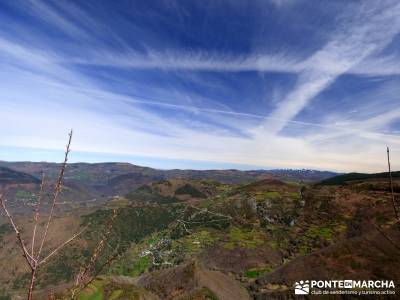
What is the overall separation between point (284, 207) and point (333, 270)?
254 ft

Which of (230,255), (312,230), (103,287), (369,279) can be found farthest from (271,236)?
(103,287)

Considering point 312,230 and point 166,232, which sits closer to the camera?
point 312,230

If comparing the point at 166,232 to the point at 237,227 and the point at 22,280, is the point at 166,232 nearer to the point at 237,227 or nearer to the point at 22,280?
the point at 237,227

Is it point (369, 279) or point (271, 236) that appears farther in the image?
point (271, 236)

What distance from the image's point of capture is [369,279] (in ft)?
160

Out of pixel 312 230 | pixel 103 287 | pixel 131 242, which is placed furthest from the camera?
pixel 131 242

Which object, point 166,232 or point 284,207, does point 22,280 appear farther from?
point 284,207

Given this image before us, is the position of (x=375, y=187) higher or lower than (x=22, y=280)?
higher

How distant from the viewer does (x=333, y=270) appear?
55812 millimetres

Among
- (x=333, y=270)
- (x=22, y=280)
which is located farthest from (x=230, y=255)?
(x=22, y=280)

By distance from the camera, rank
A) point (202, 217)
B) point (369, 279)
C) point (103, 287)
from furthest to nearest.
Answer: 1. point (202, 217)
2. point (103, 287)
3. point (369, 279)

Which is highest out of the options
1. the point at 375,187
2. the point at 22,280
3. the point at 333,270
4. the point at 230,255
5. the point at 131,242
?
the point at 375,187

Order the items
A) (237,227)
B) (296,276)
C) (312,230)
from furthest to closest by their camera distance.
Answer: (237,227) < (312,230) < (296,276)

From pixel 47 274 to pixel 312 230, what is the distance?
119069 millimetres
